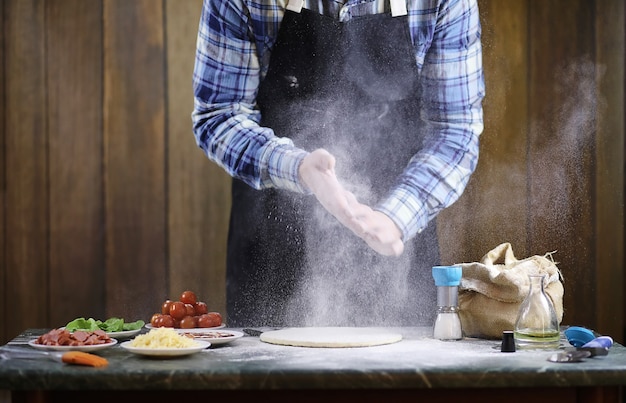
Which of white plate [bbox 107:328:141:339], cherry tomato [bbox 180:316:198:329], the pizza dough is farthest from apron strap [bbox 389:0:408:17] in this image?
white plate [bbox 107:328:141:339]

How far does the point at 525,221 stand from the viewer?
3035 millimetres

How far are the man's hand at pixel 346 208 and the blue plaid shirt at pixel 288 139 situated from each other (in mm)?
41

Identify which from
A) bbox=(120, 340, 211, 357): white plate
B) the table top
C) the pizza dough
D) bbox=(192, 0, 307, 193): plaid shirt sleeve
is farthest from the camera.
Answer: bbox=(192, 0, 307, 193): plaid shirt sleeve

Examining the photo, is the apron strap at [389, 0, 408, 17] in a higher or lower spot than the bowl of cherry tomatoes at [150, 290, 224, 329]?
higher

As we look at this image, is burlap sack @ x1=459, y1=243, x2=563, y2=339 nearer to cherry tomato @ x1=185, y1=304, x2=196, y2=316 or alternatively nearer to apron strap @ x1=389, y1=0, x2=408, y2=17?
cherry tomato @ x1=185, y1=304, x2=196, y2=316

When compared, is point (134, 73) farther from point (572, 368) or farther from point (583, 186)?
point (572, 368)

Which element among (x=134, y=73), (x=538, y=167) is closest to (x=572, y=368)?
(x=538, y=167)

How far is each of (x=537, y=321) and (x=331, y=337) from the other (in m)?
0.49

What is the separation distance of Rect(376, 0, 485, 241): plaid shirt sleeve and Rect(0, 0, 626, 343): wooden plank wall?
2.4 inches

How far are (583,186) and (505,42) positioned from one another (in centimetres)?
57

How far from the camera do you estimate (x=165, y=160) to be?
3.00 metres

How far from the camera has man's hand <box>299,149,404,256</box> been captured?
272 centimetres

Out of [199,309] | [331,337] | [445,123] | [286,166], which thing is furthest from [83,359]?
[445,123]

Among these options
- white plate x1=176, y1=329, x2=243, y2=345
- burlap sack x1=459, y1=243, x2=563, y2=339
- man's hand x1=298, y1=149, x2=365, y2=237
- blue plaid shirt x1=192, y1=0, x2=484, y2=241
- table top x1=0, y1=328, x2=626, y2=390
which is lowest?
table top x1=0, y1=328, x2=626, y2=390
